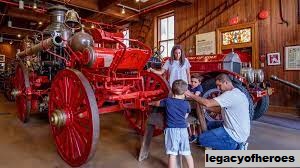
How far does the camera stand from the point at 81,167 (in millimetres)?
2498

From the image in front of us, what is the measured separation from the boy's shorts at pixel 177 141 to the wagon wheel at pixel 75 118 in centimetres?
69

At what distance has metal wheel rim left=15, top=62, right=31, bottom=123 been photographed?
437 cm

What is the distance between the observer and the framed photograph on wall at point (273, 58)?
6.31 meters

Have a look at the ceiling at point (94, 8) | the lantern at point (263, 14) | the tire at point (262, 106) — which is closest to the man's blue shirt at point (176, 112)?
the tire at point (262, 106)

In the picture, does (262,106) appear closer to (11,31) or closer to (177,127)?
(177,127)

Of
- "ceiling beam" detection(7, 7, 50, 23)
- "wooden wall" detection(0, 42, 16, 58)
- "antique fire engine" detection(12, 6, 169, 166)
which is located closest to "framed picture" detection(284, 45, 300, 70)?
"antique fire engine" detection(12, 6, 169, 166)

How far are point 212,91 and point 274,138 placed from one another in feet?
4.06

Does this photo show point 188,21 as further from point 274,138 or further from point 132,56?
point 132,56

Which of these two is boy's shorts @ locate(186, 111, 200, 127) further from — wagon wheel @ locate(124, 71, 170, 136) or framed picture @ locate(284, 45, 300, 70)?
framed picture @ locate(284, 45, 300, 70)

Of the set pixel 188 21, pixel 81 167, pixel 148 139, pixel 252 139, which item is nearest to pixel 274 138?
pixel 252 139

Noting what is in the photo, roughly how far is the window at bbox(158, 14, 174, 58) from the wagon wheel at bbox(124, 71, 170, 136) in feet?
19.9

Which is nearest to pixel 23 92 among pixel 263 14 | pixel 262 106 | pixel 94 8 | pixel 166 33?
pixel 262 106

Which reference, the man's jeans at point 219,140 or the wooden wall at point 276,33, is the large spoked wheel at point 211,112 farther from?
the wooden wall at point 276,33

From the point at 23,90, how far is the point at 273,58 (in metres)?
6.24
